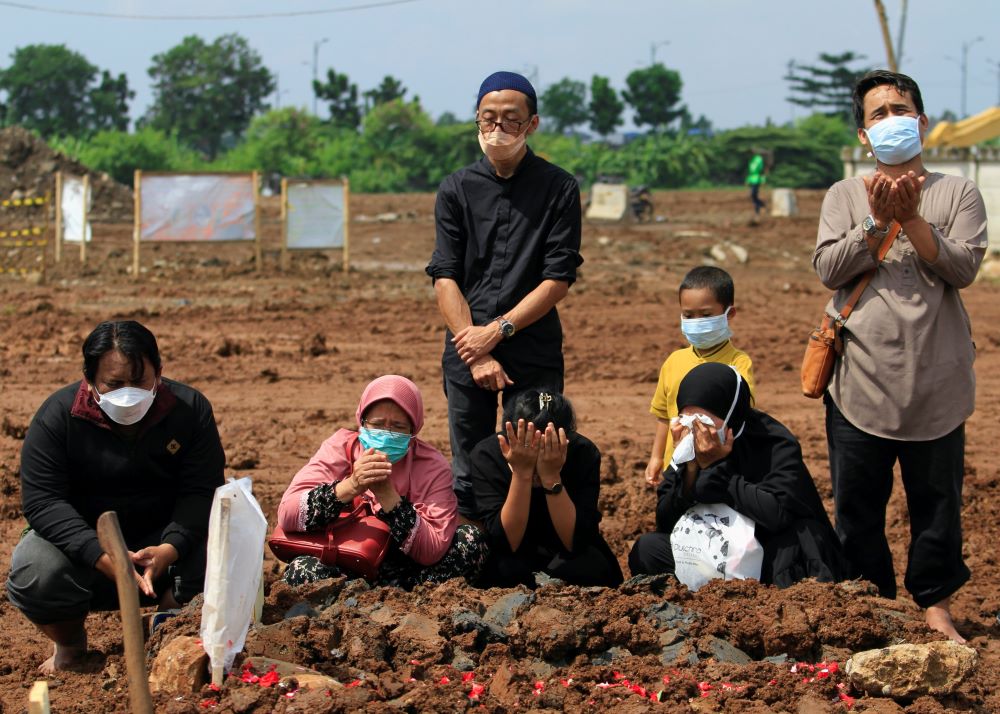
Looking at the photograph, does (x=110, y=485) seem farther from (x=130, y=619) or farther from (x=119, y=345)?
(x=130, y=619)

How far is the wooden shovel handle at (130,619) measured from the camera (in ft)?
10.8

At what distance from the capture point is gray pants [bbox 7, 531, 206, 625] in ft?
15.5

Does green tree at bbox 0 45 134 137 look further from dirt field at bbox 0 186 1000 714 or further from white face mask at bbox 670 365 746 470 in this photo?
white face mask at bbox 670 365 746 470

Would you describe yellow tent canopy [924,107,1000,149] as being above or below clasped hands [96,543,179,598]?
above

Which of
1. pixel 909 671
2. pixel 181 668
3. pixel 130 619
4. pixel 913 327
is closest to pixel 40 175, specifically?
pixel 181 668

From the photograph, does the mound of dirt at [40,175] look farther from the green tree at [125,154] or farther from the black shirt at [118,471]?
the black shirt at [118,471]

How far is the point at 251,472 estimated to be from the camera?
803 cm

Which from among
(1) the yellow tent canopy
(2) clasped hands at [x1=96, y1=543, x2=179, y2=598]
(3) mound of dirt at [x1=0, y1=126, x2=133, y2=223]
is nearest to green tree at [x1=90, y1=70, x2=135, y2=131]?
(3) mound of dirt at [x1=0, y1=126, x2=133, y2=223]

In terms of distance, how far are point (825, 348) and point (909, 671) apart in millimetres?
1400

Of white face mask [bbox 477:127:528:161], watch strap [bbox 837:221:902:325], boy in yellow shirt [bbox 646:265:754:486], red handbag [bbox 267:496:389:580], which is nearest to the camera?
watch strap [bbox 837:221:902:325]

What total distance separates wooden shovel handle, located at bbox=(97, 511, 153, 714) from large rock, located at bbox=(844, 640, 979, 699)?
2301 millimetres

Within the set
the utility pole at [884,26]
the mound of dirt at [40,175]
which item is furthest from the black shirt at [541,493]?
the mound of dirt at [40,175]

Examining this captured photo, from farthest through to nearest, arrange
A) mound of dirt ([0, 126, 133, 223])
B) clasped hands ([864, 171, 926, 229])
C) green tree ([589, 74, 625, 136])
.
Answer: green tree ([589, 74, 625, 136]) < mound of dirt ([0, 126, 133, 223]) < clasped hands ([864, 171, 926, 229])

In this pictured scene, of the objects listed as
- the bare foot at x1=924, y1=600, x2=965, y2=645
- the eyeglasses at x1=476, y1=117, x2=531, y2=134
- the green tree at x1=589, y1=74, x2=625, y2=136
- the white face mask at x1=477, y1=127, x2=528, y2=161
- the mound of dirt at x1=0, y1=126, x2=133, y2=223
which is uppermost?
the green tree at x1=589, y1=74, x2=625, y2=136
